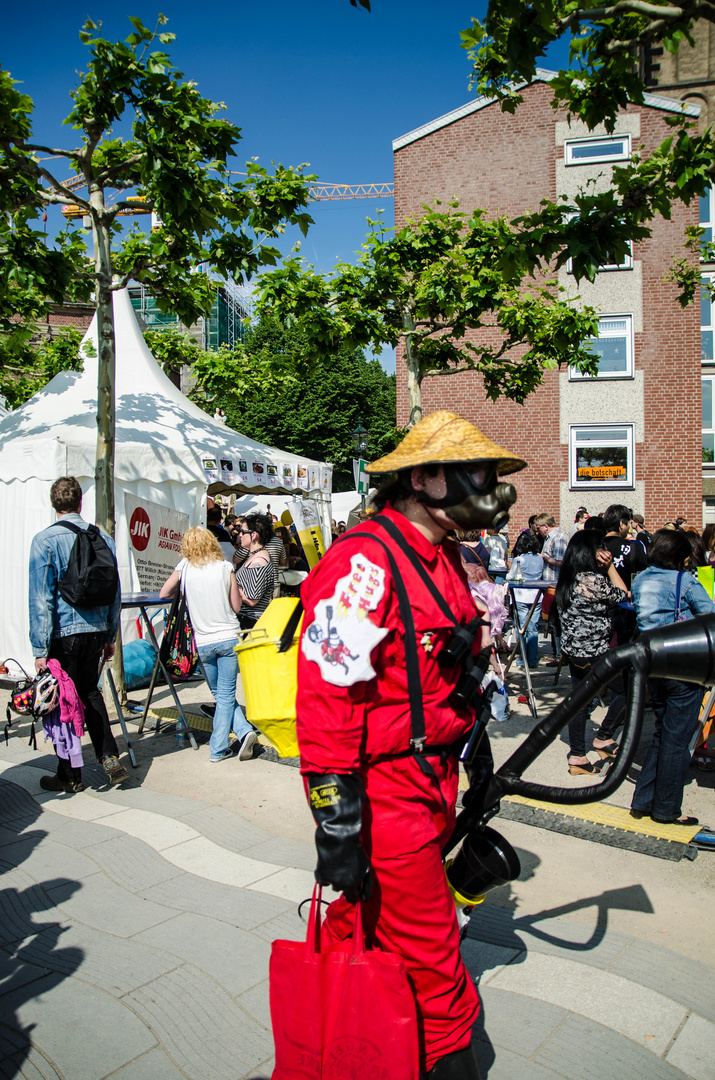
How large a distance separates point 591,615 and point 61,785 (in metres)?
4.05

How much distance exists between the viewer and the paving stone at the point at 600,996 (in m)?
2.73

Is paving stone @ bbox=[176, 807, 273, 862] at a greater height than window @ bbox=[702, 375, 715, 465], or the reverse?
window @ bbox=[702, 375, 715, 465]

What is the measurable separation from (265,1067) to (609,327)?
21043 millimetres

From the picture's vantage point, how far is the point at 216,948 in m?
3.27

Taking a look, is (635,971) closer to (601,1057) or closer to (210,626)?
(601,1057)

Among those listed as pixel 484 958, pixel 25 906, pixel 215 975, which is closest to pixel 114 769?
pixel 25 906

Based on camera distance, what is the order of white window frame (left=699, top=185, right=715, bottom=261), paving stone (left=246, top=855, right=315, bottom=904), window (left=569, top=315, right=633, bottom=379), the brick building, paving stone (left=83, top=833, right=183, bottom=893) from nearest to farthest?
paving stone (left=246, top=855, right=315, bottom=904)
paving stone (left=83, top=833, right=183, bottom=893)
the brick building
window (left=569, top=315, right=633, bottom=379)
white window frame (left=699, top=185, right=715, bottom=261)

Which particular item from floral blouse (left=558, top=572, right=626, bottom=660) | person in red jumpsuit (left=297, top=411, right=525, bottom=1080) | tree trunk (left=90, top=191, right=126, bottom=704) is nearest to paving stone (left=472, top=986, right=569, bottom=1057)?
person in red jumpsuit (left=297, top=411, right=525, bottom=1080)

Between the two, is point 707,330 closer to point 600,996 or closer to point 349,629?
point 600,996

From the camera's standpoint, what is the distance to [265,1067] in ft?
8.33

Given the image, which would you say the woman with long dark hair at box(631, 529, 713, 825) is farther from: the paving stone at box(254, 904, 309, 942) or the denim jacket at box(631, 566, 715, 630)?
A: the paving stone at box(254, 904, 309, 942)

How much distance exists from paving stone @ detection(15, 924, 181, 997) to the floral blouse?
357 centimetres

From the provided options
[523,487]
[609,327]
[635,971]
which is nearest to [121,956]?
[635,971]

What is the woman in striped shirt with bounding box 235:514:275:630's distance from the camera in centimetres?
664
